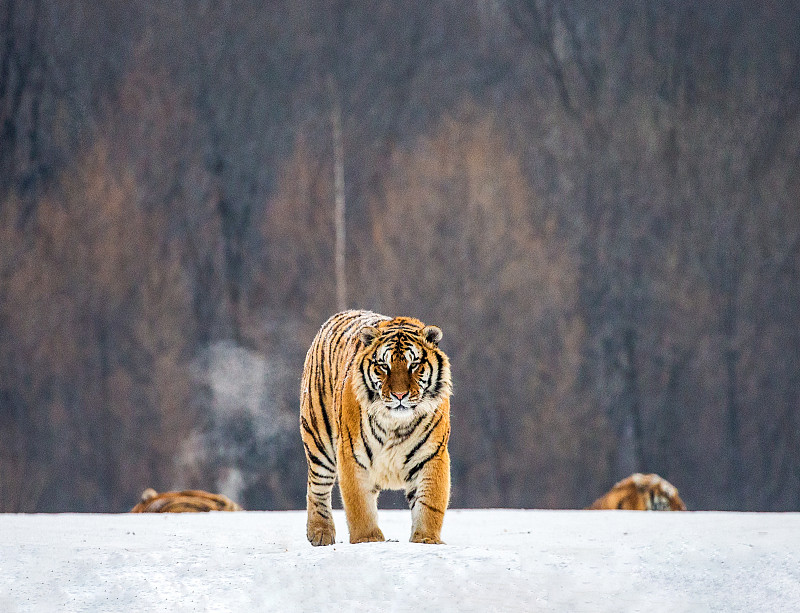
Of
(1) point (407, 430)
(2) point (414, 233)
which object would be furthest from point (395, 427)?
(2) point (414, 233)

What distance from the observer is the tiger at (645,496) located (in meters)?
9.84

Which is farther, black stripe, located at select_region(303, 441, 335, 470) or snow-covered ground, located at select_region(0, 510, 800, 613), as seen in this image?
black stripe, located at select_region(303, 441, 335, 470)

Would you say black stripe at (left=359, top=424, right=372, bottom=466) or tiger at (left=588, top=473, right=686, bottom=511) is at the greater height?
black stripe at (left=359, top=424, right=372, bottom=466)

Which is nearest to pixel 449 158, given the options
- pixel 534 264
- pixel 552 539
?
pixel 534 264

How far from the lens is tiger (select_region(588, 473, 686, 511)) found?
984cm

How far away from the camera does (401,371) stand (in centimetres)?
505

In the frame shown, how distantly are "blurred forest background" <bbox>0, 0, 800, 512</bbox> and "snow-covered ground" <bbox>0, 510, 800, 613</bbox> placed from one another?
782cm

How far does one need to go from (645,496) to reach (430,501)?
16.8ft

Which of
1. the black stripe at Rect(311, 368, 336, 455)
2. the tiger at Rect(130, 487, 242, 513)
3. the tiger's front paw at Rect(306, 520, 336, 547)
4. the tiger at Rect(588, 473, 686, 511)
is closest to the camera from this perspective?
the tiger's front paw at Rect(306, 520, 336, 547)

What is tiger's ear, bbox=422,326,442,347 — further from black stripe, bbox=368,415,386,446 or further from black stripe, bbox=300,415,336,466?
black stripe, bbox=300,415,336,466

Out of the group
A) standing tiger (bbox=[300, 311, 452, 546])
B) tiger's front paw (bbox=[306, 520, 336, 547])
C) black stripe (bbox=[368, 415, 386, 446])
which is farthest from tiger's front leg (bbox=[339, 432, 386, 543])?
tiger's front paw (bbox=[306, 520, 336, 547])

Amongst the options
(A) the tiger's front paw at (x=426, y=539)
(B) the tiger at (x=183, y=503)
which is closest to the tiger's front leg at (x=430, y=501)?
(A) the tiger's front paw at (x=426, y=539)

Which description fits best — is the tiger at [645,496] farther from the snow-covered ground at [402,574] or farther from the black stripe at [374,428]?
the black stripe at [374,428]

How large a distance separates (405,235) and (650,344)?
9.18ft
